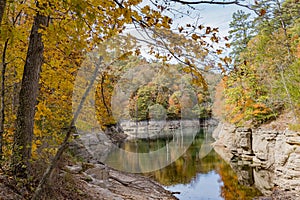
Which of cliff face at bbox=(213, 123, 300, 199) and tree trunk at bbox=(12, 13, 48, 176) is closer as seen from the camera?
tree trunk at bbox=(12, 13, 48, 176)

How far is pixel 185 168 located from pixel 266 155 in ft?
10.8

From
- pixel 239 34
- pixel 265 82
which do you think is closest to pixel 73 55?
pixel 265 82

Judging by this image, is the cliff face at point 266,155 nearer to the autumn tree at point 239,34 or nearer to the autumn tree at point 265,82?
the autumn tree at point 265,82

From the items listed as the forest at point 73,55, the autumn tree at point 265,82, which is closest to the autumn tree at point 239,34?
the autumn tree at point 265,82

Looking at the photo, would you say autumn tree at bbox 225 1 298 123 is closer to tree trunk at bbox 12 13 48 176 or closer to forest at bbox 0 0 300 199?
forest at bbox 0 0 300 199

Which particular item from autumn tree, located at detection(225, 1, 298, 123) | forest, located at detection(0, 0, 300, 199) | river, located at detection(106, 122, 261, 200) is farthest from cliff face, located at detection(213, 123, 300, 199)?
forest, located at detection(0, 0, 300, 199)

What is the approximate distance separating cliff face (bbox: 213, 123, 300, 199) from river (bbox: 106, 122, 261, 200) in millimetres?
593

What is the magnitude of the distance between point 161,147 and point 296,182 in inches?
305

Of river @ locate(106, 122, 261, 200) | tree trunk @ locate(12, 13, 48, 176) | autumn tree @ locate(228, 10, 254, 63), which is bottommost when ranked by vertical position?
river @ locate(106, 122, 261, 200)

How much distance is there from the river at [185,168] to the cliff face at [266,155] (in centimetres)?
59

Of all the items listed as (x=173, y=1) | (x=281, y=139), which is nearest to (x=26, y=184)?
(x=173, y=1)

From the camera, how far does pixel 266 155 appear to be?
9.87 metres

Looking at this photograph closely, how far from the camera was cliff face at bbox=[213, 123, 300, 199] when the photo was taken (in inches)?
283

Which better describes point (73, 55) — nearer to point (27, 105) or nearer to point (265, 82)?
point (27, 105)
